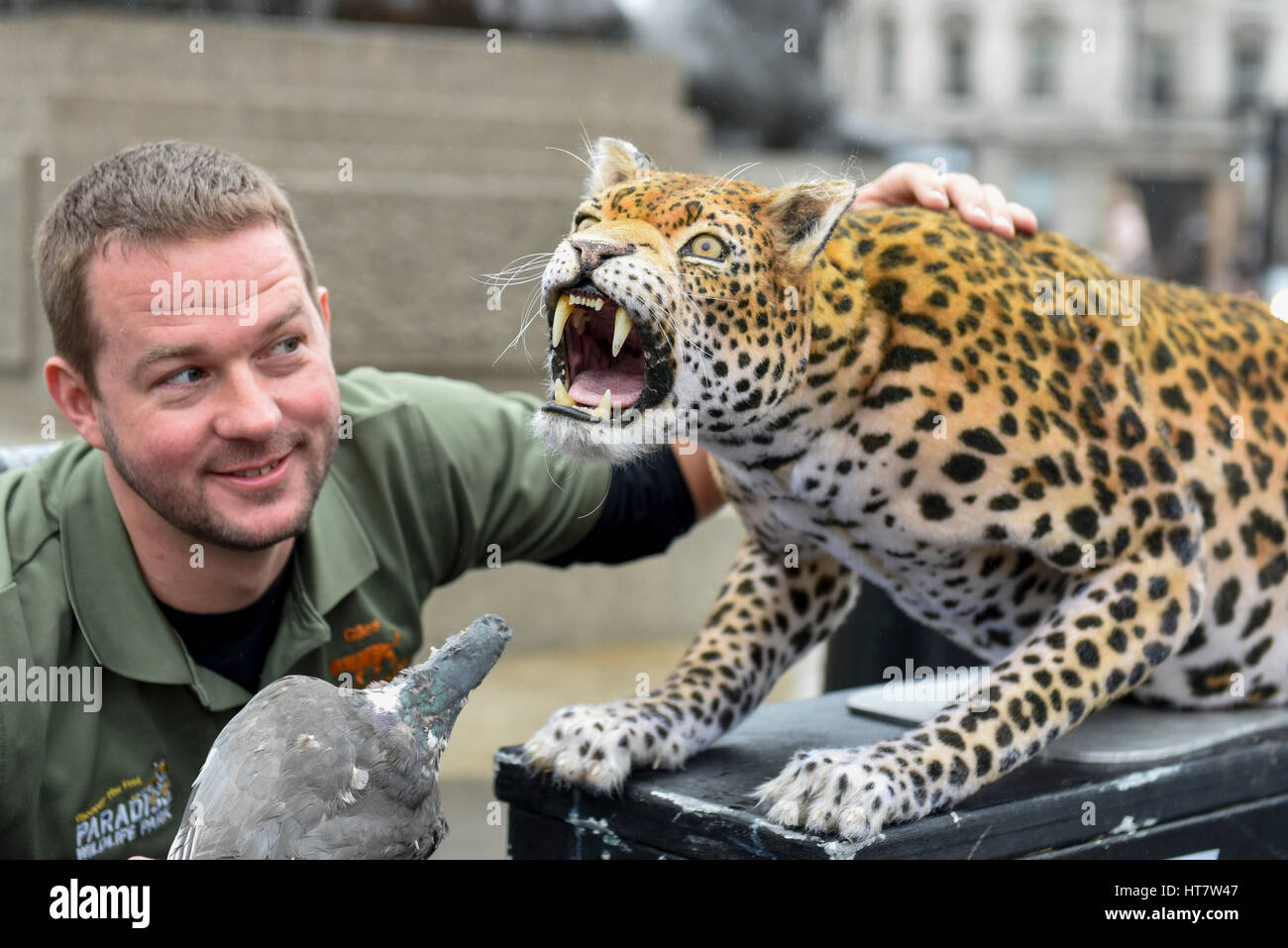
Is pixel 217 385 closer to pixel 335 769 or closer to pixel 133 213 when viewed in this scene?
pixel 133 213

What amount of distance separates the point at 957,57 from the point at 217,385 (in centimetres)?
4682

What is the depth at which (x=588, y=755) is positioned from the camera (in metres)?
2.74

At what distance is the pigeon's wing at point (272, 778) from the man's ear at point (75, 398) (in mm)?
1118

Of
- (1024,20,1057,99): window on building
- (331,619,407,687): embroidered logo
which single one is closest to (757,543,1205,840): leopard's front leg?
(331,619,407,687): embroidered logo

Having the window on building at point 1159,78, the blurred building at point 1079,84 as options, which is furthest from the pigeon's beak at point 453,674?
the window on building at point 1159,78

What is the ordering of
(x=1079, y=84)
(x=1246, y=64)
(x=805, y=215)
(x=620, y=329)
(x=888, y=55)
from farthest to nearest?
(x=888, y=55), (x=1079, y=84), (x=1246, y=64), (x=805, y=215), (x=620, y=329)

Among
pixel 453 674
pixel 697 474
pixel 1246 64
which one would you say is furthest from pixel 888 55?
pixel 453 674

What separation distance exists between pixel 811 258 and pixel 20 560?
1.56 m

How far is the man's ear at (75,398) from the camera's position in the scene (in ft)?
9.36

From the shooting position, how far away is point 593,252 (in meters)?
2.25

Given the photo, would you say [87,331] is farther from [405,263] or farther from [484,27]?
[484,27]

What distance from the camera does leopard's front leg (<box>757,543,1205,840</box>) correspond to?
245 centimetres

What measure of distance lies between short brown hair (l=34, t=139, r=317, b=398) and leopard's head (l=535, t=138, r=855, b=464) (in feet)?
2.05
